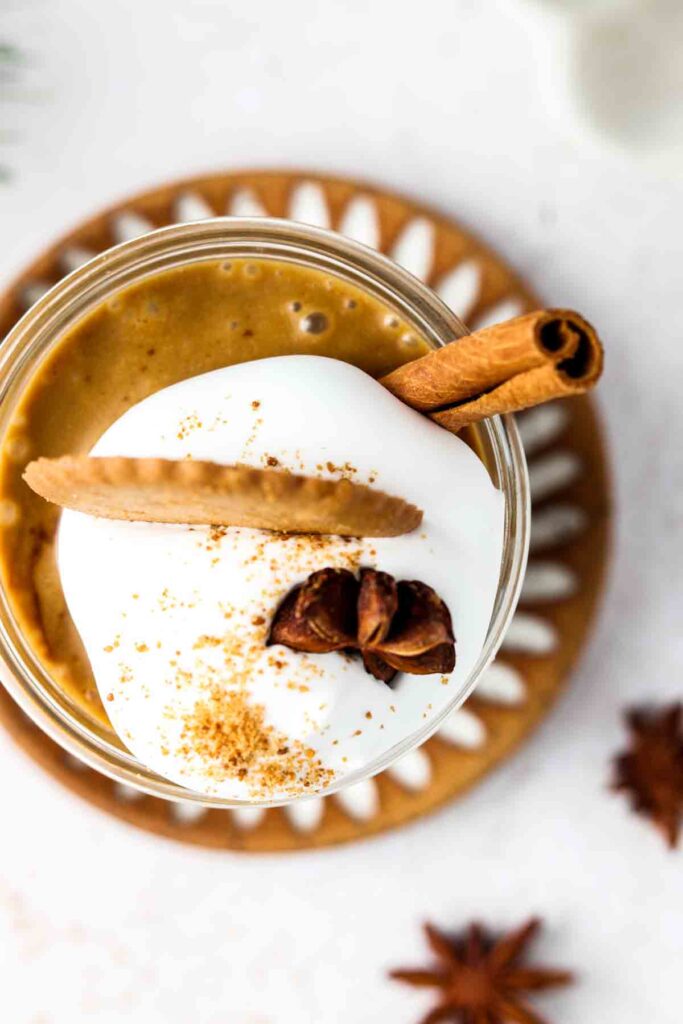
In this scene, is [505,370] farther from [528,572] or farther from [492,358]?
[528,572]

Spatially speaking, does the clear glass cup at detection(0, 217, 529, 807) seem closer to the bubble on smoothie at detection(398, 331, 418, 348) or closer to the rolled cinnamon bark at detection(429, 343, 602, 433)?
the bubble on smoothie at detection(398, 331, 418, 348)

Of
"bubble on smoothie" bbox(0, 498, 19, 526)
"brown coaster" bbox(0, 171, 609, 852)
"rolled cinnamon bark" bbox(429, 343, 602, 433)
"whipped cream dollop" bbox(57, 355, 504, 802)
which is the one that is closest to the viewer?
"rolled cinnamon bark" bbox(429, 343, 602, 433)

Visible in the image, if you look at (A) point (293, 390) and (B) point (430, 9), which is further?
(B) point (430, 9)

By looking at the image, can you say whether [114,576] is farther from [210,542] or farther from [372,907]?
[372,907]

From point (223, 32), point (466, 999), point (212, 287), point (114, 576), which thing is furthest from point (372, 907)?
point (223, 32)

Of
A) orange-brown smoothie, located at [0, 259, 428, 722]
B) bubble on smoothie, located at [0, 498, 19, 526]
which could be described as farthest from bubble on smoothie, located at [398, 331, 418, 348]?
bubble on smoothie, located at [0, 498, 19, 526]

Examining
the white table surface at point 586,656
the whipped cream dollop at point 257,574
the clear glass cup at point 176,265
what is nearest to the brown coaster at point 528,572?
the white table surface at point 586,656

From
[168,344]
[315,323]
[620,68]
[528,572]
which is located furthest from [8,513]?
[620,68]
